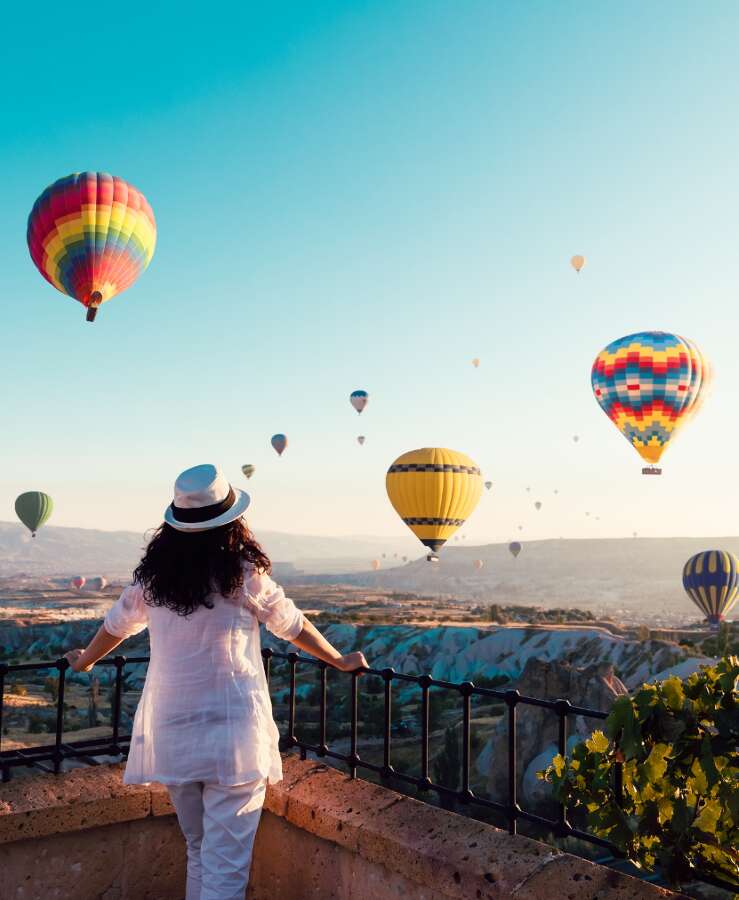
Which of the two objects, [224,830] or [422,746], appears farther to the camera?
[422,746]

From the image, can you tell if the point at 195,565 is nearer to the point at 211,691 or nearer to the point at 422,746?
the point at 211,691

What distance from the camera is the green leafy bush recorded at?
3.17m

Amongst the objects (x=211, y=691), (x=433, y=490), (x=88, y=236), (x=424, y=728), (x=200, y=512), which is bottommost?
(x=424, y=728)

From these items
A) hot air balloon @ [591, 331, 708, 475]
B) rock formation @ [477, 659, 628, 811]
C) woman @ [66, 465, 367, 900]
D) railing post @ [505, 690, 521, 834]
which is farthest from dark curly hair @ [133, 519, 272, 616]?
hot air balloon @ [591, 331, 708, 475]

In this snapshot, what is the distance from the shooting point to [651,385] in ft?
123

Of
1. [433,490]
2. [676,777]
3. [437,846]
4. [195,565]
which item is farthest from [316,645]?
[433,490]

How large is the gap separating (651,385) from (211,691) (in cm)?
3640

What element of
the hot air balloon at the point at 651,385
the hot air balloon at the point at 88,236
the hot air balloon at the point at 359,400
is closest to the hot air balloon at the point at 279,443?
the hot air balloon at the point at 359,400

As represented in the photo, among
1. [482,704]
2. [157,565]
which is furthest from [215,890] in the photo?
[482,704]

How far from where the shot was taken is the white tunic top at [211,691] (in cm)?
375

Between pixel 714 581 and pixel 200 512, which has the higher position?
pixel 200 512

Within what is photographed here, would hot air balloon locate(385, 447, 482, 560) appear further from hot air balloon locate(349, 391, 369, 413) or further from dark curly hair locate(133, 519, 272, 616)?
dark curly hair locate(133, 519, 272, 616)

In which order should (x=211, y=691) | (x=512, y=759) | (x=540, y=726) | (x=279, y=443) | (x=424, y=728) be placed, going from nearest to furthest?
(x=211, y=691), (x=512, y=759), (x=424, y=728), (x=540, y=726), (x=279, y=443)

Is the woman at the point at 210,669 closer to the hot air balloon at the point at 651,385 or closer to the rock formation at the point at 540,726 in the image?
the rock formation at the point at 540,726
